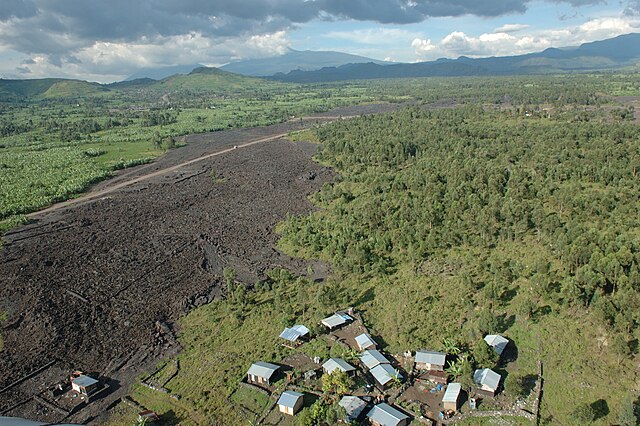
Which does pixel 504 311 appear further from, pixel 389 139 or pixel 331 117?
pixel 331 117

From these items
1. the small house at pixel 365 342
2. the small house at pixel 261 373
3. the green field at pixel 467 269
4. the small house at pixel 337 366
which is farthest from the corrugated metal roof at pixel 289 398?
the small house at pixel 365 342

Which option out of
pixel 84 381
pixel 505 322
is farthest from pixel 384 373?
pixel 84 381

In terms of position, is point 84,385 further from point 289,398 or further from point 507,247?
point 507,247

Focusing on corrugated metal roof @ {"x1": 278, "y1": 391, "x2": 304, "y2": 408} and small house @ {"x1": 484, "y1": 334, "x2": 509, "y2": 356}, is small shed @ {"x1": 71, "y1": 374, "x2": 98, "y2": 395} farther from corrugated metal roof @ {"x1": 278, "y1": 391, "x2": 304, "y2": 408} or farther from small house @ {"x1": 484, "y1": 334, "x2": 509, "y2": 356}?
small house @ {"x1": 484, "y1": 334, "x2": 509, "y2": 356}

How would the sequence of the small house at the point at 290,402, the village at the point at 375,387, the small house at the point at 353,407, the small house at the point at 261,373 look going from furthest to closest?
the small house at the point at 261,373
the small house at the point at 290,402
the village at the point at 375,387
the small house at the point at 353,407

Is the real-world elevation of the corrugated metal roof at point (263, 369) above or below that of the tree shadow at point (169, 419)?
above

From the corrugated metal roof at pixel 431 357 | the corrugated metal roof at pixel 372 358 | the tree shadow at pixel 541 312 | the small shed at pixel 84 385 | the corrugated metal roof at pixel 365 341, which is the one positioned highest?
the tree shadow at pixel 541 312

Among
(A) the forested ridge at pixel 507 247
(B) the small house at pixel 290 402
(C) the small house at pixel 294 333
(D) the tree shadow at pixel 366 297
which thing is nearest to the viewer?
(B) the small house at pixel 290 402

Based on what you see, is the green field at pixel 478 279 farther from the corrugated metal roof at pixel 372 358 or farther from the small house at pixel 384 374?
the small house at pixel 384 374
